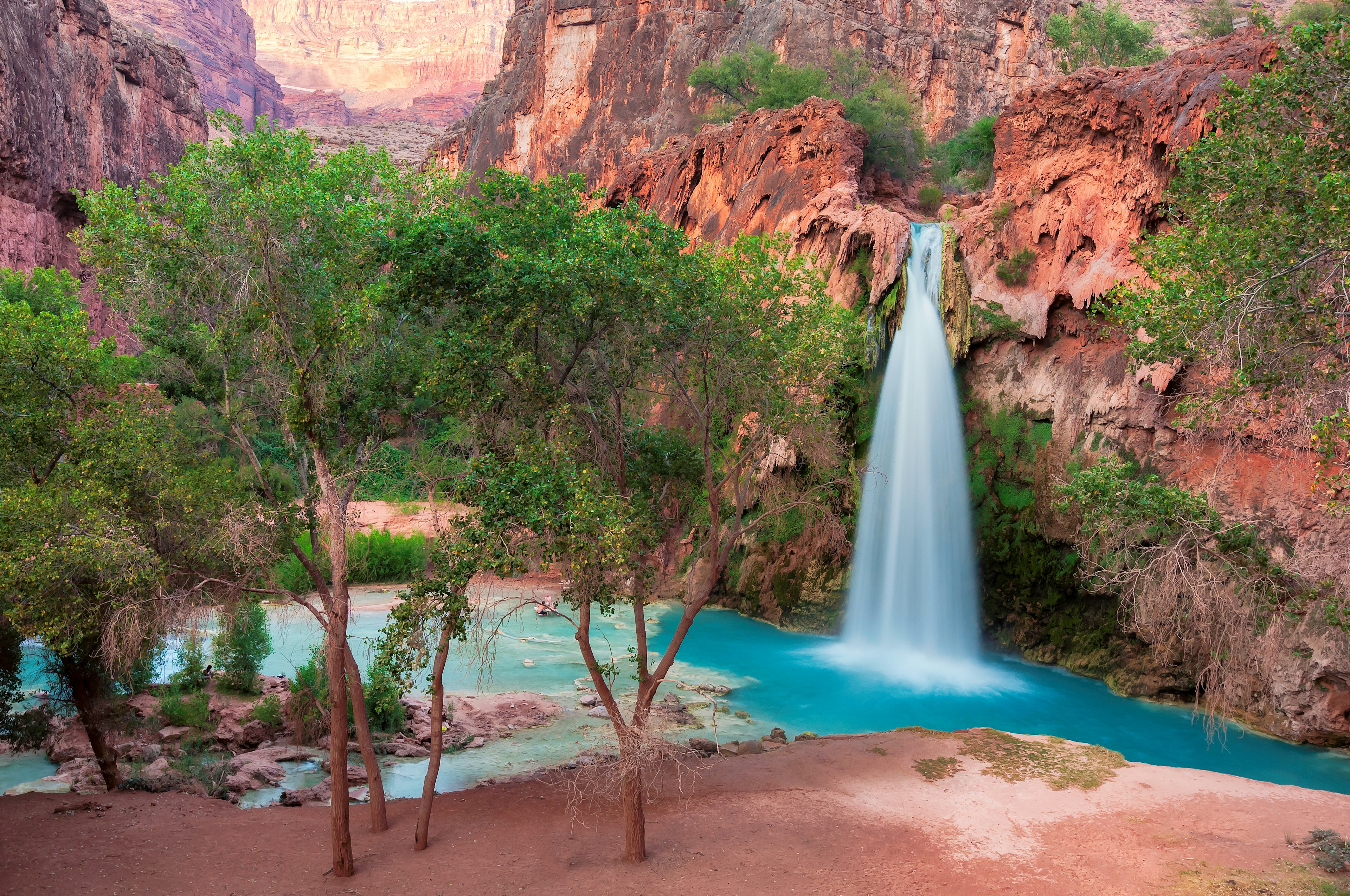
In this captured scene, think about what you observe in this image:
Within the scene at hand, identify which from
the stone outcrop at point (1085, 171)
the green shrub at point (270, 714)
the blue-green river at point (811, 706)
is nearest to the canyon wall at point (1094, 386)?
the stone outcrop at point (1085, 171)

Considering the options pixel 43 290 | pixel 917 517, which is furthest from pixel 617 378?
pixel 43 290

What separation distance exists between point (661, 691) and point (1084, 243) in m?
18.9

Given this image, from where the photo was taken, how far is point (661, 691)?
823 inches

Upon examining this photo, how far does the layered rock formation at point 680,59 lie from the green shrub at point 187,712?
40317 millimetres

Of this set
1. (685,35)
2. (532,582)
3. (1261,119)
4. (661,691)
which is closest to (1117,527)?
(1261,119)

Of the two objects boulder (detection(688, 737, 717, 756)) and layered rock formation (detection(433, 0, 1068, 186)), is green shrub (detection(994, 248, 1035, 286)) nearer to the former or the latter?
boulder (detection(688, 737, 717, 756))

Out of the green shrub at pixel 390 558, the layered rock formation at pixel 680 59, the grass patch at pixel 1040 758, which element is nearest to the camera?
the grass patch at pixel 1040 758

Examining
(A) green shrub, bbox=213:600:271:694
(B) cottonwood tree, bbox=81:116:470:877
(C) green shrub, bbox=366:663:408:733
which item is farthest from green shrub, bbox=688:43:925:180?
(A) green shrub, bbox=213:600:271:694

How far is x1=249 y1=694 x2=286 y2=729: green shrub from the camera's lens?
53.1 feet

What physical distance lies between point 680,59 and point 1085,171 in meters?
41.7

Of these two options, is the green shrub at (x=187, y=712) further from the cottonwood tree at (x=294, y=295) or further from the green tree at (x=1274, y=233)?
the green tree at (x=1274, y=233)

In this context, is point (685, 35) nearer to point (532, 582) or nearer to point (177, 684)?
point (532, 582)

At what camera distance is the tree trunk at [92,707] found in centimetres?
1155

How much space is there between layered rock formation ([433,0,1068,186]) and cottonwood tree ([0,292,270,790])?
42.0 m
